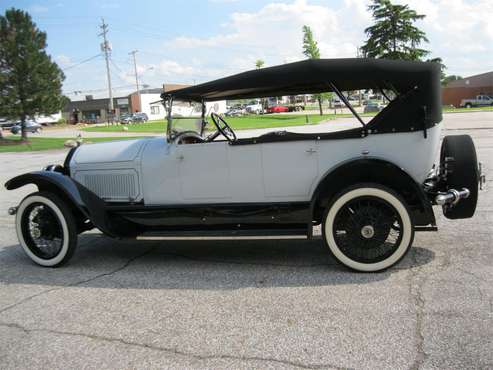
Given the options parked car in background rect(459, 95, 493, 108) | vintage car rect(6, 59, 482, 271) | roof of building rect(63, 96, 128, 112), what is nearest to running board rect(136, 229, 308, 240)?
vintage car rect(6, 59, 482, 271)

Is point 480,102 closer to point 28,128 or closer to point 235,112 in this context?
point 28,128

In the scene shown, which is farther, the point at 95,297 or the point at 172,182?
the point at 172,182

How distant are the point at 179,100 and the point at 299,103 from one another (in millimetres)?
2103

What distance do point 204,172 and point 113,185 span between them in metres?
1.05

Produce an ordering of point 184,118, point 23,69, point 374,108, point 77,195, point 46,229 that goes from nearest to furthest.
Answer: point 77,195, point 46,229, point 184,118, point 374,108, point 23,69

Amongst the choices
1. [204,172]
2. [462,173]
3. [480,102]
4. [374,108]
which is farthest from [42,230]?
[480,102]

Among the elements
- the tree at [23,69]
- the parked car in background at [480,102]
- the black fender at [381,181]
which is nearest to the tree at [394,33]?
the parked car in background at [480,102]

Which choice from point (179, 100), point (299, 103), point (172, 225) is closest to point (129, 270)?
point (172, 225)

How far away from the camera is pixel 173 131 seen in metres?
4.54

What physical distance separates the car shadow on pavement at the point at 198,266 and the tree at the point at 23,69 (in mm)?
25086

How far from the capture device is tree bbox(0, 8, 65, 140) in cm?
2678

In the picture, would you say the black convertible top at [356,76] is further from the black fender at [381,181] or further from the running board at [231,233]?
the running board at [231,233]

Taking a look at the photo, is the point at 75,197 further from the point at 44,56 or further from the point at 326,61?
the point at 44,56

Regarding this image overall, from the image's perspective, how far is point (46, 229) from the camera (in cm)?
463
